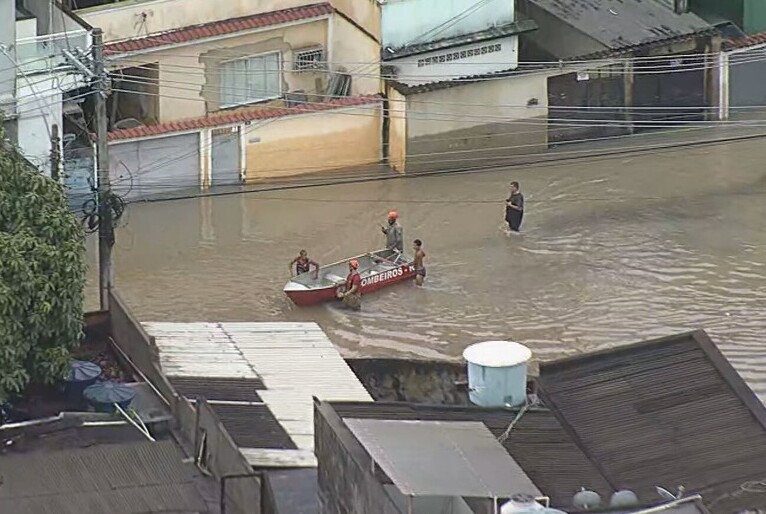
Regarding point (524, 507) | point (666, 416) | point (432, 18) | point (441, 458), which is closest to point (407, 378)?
point (666, 416)

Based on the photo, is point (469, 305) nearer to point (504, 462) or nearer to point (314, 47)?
point (314, 47)

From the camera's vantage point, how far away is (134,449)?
1711cm

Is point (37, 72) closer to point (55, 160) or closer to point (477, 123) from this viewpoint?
point (55, 160)

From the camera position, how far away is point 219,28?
32.3 m

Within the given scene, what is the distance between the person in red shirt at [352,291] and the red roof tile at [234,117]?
588 centimetres

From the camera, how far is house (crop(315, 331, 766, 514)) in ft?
47.6

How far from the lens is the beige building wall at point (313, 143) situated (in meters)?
32.4

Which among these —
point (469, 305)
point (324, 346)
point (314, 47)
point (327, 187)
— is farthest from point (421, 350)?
point (314, 47)

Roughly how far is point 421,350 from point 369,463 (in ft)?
35.6

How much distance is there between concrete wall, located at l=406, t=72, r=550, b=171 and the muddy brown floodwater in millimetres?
666

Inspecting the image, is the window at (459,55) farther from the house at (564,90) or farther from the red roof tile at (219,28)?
the red roof tile at (219,28)

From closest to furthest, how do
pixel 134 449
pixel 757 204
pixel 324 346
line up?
pixel 134 449
pixel 324 346
pixel 757 204

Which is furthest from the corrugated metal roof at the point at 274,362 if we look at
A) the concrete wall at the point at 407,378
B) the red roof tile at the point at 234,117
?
the red roof tile at the point at 234,117

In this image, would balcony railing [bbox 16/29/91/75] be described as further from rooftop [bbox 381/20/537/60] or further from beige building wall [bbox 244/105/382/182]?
rooftop [bbox 381/20/537/60]
